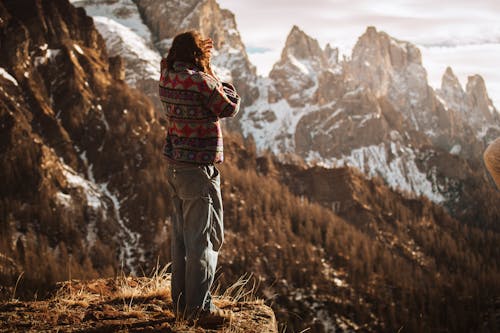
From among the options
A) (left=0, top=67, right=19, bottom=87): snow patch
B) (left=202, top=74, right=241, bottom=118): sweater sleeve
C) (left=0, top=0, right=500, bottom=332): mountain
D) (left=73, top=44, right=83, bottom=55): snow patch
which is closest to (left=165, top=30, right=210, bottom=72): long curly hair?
(left=202, top=74, right=241, bottom=118): sweater sleeve

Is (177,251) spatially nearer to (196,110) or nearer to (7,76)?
(196,110)

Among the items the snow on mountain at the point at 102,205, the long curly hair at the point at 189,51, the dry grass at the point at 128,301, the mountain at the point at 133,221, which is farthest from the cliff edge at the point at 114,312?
the snow on mountain at the point at 102,205

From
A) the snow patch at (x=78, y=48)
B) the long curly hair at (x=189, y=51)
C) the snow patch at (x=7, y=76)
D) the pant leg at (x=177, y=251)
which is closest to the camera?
the long curly hair at (x=189, y=51)

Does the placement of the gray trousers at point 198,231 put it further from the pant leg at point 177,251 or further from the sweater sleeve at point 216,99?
the sweater sleeve at point 216,99

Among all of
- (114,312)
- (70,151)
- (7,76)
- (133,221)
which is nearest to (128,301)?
(114,312)

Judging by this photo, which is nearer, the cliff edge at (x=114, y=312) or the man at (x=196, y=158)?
the cliff edge at (x=114, y=312)

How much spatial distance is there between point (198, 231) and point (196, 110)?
132 centimetres

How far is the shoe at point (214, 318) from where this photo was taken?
5719mm

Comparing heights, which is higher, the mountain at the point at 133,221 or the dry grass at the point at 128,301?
the dry grass at the point at 128,301

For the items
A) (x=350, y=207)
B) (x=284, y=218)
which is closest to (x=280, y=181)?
(x=350, y=207)

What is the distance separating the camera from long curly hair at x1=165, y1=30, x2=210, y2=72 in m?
6.09

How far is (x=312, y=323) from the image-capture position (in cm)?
10169

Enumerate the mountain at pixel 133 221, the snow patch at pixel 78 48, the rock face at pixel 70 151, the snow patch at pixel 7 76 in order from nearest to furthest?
the mountain at pixel 133 221 < the rock face at pixel 70 151 < the snow patch at pixel 7 76 < the snow patch at pixel 78 48

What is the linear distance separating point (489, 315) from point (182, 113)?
128 m
